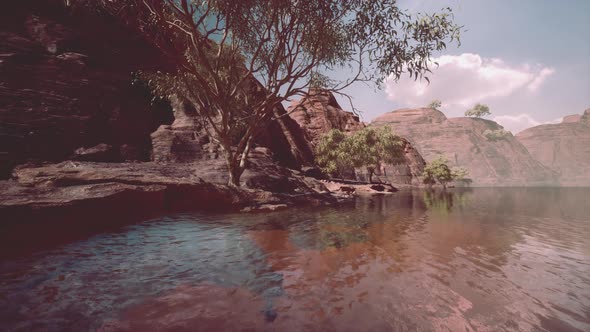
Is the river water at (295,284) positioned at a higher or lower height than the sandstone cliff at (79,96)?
lower

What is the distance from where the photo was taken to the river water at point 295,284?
9.16 ft

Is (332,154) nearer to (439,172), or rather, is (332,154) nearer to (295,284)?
(439,172)

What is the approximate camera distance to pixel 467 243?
662cm

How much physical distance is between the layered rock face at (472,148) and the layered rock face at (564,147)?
1354cm

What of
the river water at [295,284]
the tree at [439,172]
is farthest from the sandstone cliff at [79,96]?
the tree at [439,172]

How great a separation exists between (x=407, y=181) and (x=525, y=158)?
465 ft

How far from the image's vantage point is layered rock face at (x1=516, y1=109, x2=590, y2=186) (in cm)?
14725

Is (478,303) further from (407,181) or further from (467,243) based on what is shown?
(407,181)

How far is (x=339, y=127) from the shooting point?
60.0 meters

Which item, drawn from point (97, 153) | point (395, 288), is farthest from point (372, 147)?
point (395, 288)

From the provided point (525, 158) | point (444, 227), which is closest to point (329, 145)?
point (444, 227)

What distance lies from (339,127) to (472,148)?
132566 mm

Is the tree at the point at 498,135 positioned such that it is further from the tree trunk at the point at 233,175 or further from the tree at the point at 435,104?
the tree trunk at the point at 233,175

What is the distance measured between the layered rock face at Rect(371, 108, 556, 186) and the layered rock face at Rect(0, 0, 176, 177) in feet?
419
